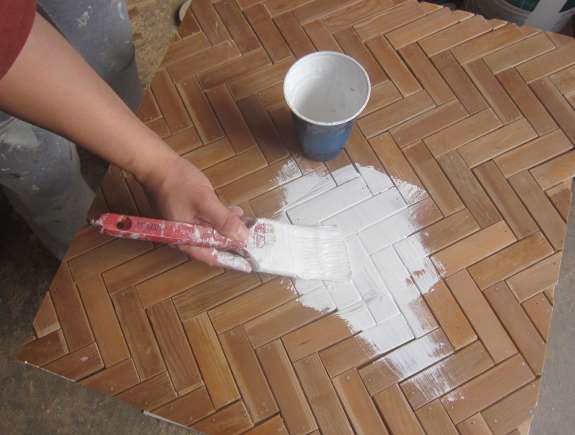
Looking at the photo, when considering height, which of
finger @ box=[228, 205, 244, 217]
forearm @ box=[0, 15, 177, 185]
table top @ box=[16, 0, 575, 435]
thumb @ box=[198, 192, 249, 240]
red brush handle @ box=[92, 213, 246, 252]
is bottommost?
table top @ box=[16, 0, 575, 435]

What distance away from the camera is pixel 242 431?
74 cm

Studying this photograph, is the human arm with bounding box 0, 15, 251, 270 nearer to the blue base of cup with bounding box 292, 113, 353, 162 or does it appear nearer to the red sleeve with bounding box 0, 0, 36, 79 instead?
the red sleeve with bounding box 0, 0, 36, 79

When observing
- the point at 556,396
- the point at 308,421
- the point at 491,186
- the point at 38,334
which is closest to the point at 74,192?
the point at 38,334

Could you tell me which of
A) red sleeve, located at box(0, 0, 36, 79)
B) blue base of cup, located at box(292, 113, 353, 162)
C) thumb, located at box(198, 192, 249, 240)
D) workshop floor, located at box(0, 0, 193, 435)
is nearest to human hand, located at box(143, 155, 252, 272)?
thumb, located at box(198, 192, 249, 240)

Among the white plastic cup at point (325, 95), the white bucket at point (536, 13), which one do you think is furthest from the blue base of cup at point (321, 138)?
the white bucket at point (536, 13)

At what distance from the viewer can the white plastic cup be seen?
80cm

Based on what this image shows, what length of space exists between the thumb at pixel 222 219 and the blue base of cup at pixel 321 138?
18 centimetres

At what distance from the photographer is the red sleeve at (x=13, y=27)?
20.6 inches

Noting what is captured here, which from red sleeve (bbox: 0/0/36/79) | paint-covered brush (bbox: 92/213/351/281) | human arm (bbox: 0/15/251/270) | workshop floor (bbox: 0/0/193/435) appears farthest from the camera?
workshop floor (bbox: 0/0/193/435)

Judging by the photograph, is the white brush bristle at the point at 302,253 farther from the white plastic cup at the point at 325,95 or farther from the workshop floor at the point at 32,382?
the workshop floor at the point at 32,382

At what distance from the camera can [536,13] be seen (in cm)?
132

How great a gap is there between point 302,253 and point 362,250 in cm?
11

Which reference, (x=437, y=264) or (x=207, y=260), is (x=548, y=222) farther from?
(x=207, y=260)

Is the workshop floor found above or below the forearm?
below
